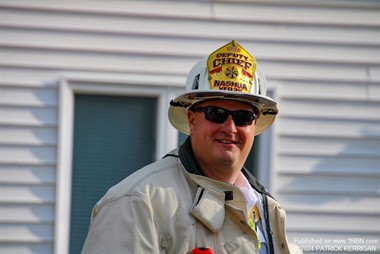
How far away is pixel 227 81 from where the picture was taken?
136 inches

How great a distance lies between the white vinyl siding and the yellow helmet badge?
10.5 ft

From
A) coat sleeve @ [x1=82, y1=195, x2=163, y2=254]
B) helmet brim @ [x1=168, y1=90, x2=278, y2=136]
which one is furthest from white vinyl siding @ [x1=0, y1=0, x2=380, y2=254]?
coat sleeve @ [x1=82, y1=195, x2=163, y2=254]

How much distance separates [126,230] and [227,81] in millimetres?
701

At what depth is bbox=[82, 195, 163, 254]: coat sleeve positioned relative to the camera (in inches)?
122

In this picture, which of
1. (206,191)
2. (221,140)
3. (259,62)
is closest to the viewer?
(206,191)

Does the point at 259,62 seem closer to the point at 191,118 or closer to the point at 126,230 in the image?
the point at 191,118

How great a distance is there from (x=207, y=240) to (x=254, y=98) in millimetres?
582

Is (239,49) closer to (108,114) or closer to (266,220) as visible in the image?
(266,220)

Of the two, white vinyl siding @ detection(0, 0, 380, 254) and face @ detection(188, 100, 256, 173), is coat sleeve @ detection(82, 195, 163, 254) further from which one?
white vinyl siding @ detection(0, 0, 380, 254)

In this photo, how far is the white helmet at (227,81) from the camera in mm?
3459

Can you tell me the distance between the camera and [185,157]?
11.3 feet

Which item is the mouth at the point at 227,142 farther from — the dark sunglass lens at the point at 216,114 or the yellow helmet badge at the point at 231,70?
the yellow helmet badge at the point at 231,70

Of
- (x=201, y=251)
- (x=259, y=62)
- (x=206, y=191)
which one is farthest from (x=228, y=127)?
(x=259, y=62)

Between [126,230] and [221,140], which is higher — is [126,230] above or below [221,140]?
below
